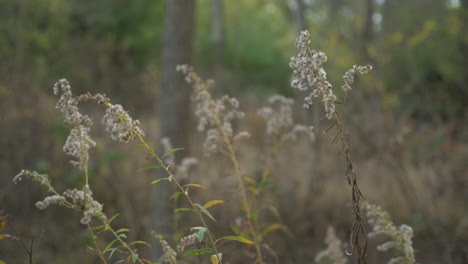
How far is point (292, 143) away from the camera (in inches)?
318

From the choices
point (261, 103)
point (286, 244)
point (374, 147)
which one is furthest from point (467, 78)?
point (286, 244)

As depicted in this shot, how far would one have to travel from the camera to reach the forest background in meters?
5.42

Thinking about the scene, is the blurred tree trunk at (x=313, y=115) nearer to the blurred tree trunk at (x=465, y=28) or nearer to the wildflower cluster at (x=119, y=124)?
the blurred tree trunk at (x=465, y=28)

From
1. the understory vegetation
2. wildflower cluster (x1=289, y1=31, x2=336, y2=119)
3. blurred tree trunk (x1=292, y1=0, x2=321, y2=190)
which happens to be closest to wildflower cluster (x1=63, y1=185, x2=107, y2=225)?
the understory vegetation

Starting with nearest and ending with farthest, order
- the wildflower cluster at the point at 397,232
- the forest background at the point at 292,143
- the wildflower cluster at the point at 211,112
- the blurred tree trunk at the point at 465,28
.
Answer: the wildflower cluster at the point at 397,232 < the wildflower cluster at the point at 211,112 < the forest background at the point at 292,143 < the blurred tree trunk at the point at 465,28

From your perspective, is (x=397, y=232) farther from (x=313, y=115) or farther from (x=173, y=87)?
(x=313, y=115)

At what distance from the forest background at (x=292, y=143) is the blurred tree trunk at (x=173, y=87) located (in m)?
0.04

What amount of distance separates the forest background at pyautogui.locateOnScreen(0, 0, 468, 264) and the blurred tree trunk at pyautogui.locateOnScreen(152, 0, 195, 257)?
40mm

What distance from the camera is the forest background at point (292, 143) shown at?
213 inches

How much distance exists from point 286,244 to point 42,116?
15.0 ft

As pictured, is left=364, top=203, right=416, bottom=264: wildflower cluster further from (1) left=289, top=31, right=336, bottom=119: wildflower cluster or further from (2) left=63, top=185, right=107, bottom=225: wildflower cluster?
Answer: (2) left=63, top=185, right=107, bottom=225: wildflower cluster

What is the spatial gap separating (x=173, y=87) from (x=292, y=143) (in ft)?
13.7

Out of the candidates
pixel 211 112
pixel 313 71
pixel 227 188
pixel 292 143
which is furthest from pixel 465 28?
pixel 313 71

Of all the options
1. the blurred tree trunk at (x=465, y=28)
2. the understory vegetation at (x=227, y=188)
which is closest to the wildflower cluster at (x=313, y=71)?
the understory vegetation at (x=227, y=188)
